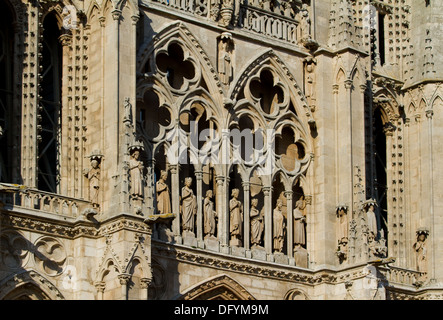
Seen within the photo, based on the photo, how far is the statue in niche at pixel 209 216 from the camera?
40.5m

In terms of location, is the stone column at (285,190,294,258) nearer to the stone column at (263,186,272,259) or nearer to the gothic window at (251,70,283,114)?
the stone column at (263,186,272,259)

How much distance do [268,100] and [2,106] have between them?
792 cm

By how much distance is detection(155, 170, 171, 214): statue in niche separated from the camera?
1560 inches

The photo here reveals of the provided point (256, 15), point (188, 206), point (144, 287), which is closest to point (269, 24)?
point (256, 15)

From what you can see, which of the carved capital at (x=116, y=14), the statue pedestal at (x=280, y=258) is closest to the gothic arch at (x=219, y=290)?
the statue pedestal at (x=280, y=258)

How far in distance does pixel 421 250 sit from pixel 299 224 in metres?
4.09

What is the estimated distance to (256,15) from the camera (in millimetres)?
43094

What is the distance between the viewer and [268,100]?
4338cm

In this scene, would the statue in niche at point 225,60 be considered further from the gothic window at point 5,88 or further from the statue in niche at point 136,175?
the gothic window at point 5,88

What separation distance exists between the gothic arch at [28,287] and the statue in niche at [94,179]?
230 cm

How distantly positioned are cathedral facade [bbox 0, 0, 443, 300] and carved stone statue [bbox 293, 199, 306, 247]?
5 cm

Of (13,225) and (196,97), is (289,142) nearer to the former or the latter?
(196,97)
